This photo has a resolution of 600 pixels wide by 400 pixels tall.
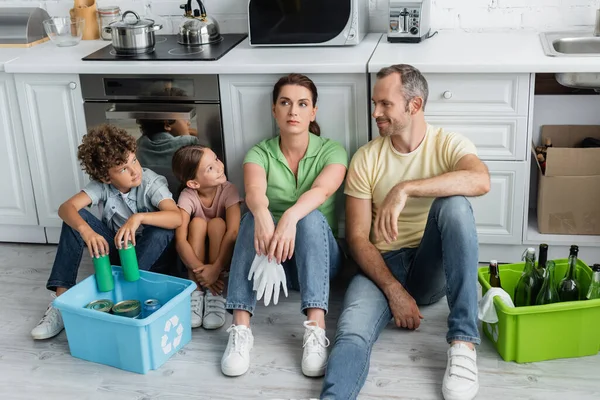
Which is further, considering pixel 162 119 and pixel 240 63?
pixel 162 119

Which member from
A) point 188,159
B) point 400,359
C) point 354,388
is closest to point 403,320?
point 400,359

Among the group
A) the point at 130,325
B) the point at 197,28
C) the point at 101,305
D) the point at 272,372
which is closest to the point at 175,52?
the point at 197,28

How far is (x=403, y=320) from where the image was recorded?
8.29 feet

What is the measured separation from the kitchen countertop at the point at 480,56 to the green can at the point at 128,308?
1.15 m

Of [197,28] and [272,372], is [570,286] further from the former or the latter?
[197,28]

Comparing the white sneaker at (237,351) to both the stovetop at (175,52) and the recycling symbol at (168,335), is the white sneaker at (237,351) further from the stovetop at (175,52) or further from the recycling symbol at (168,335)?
the stovetop at (175,52)

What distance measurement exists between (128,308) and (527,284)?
1.26 m

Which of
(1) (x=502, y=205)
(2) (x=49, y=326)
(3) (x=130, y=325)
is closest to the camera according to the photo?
(3) (x=130, y=325)

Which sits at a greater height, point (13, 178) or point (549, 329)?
point (13, 178)

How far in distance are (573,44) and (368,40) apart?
31.6 inches

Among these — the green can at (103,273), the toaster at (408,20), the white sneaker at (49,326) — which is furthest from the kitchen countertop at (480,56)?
the white sneaker at (49,326)

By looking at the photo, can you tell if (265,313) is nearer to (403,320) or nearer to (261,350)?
Result: (261,350)

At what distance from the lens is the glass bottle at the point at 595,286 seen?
92.9 inches

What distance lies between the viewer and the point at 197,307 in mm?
2793
